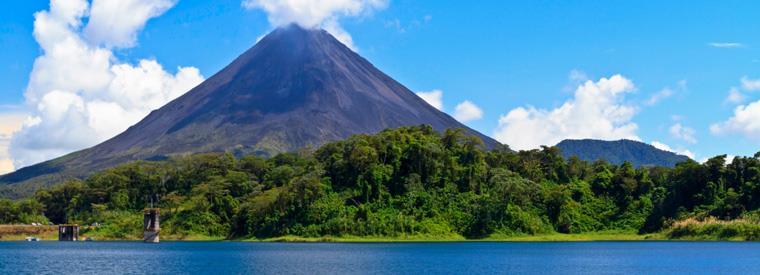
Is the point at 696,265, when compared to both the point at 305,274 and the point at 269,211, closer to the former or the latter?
the point at 305,274

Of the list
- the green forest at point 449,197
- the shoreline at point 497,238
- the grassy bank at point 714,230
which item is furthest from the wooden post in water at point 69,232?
the grassy bank at point 714,230

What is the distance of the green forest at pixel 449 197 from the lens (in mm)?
94125

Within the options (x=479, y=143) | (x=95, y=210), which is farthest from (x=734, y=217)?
(x=95, y=210)

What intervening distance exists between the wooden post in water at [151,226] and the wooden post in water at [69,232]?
1194 centimetres

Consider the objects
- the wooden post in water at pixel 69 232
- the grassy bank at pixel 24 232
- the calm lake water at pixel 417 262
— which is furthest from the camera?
the grassy bank at pixel 24 232

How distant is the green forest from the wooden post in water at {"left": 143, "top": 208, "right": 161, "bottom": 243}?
5038 millimetres

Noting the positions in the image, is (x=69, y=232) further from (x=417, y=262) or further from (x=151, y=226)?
(x=417, y=262)

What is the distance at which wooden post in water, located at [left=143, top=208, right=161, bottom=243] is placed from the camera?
10444 centimetres

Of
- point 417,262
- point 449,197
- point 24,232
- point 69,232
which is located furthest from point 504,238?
point 24,232

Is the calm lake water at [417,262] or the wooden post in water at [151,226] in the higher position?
the wooden post in water at [151,226]

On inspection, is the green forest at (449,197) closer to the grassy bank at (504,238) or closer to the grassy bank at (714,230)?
the grassy bank at (714,230)

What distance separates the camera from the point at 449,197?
99.9m

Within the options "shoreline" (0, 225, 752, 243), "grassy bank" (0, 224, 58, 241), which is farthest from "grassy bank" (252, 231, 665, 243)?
"grassy bank" (0, 224, 58, 241)

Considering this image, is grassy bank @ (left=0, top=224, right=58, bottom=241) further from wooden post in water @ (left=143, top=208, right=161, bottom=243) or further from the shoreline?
the shoreline
